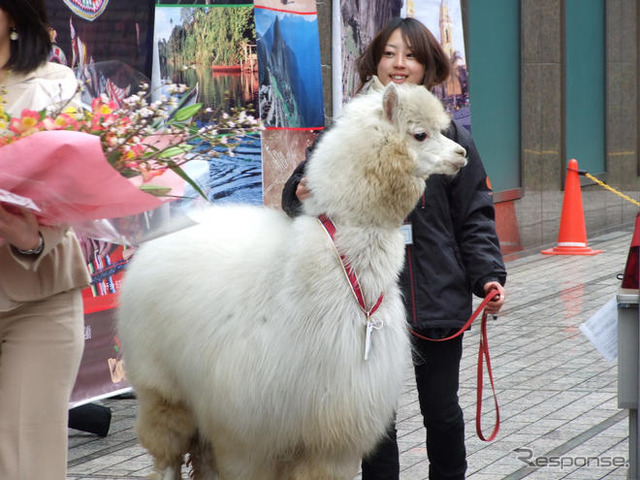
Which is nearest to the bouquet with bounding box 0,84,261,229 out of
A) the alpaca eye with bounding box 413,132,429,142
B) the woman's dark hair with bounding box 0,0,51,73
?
the woman's dark hair with bounding box 0,0,51,73

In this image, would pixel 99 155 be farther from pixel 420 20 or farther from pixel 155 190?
pixel 420 20

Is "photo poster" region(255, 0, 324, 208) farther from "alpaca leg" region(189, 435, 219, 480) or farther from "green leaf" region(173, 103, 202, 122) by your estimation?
"green leaf" region(173, 103, 202, 122)

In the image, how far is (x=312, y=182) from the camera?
12.7 feet

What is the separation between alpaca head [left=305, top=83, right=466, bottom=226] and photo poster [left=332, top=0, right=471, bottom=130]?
5.00 m

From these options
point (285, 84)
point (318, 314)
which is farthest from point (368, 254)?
point (285, 84)

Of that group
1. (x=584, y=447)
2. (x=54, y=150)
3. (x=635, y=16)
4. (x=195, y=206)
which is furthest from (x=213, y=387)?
(x=635, y=16)

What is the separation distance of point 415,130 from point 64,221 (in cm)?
139

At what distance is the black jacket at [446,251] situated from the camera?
13.8 feet

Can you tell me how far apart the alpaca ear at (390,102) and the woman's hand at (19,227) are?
4.48 feet

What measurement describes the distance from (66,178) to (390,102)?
4.48 feet

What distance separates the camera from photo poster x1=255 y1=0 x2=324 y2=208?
24.0 feet

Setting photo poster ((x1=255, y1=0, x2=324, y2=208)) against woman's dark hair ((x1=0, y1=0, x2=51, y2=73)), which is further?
photo poster ((x1=255, y1=0, x2=324, y2=208))

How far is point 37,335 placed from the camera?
122 inches

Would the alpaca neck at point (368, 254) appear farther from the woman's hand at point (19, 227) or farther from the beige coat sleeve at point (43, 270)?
the woman's hand at point (19, 227)
